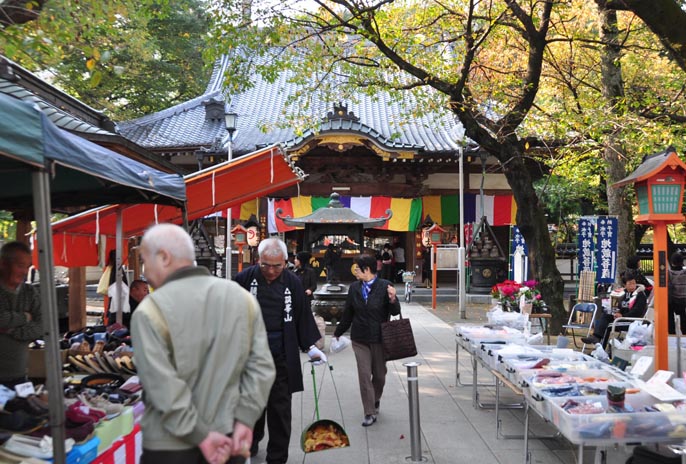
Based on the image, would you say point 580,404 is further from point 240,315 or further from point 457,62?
point 457,62

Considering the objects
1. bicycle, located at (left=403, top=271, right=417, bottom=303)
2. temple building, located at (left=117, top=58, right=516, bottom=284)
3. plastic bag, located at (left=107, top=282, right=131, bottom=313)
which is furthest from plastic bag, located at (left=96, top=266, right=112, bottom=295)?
bicycle, located at (left=403, top=271, right=417, bottom=303)

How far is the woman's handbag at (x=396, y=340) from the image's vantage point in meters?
5.58

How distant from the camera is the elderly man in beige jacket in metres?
2.13

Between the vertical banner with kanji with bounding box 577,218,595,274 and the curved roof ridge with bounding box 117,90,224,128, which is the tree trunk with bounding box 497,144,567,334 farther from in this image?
the curved roof ridge with bounding box 117,90,224,128

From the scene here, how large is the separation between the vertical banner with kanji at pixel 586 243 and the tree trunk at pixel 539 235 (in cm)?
321

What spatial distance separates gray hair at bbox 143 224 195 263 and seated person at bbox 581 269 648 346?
7.40 metres

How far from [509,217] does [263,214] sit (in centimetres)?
830

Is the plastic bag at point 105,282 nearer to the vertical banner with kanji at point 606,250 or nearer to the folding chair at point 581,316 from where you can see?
the folding chair at point 581,316

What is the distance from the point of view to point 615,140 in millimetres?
10820

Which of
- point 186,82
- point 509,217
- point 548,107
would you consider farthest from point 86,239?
point 186,82

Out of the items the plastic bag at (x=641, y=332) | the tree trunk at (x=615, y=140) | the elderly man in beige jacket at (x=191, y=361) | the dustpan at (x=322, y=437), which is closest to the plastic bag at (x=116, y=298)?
the dustpan at (x=322, y=437)

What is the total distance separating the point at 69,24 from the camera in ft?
23.6

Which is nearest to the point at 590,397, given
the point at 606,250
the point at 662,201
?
the point at 662,201

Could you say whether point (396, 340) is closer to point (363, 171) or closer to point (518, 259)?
point (518, 259)
